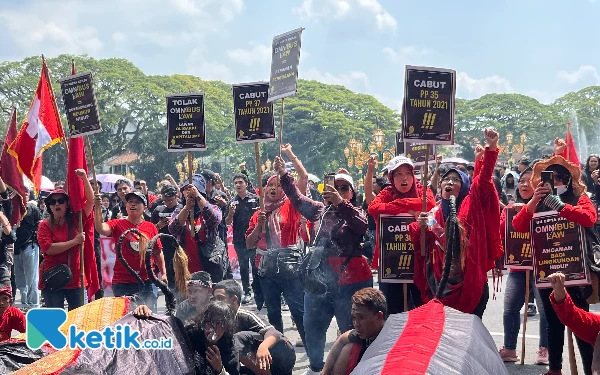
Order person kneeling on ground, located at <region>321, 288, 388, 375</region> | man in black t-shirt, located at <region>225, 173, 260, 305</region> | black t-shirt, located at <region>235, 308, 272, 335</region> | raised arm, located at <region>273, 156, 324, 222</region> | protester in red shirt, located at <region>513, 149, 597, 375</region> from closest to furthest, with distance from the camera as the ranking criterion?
person kneeling on ground, located at <region>321, 288, 388, 375</region>
black t-shirt, located at <region>235, 308, 272, 335</region>
protester in red shirt, located at <region>513, 149, 597, 375</region>
raised arm, located at <region>273, 156, 324, 222</region>
man in black t-shirt, located at <region>225, 173, 260, 305</region>

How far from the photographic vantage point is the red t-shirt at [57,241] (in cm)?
775

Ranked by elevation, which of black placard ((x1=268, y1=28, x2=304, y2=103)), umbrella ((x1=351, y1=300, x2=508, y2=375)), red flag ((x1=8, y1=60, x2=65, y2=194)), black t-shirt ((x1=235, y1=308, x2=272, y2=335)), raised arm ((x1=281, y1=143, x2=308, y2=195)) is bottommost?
black t-shirt ((x1=235, y1=308, x2=272, y2=335))

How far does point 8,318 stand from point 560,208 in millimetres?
4344

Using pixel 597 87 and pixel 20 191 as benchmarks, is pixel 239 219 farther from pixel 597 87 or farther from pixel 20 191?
pixel 597 87

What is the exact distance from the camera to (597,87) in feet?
243

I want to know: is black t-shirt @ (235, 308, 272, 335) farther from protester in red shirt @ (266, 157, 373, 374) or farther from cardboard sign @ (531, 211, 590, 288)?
cardboard sign @ (531, 211, 590, 288)

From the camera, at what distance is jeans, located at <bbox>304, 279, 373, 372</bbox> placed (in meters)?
6.85

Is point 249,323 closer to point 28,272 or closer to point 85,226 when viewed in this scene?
point 85,226

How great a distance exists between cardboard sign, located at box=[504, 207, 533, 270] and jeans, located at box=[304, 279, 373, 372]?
1626 mm

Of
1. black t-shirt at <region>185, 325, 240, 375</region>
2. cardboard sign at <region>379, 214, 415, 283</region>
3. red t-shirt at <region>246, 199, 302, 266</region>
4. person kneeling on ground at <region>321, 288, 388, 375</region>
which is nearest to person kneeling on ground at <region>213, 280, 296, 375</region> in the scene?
black t-shirt at <region>185, 325, 240, 375</region>

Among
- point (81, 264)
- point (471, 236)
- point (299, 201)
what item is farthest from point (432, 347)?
point (81, 264)

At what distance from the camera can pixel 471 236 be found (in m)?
5.74

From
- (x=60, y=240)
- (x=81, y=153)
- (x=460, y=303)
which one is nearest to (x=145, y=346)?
(x=460, y=303)

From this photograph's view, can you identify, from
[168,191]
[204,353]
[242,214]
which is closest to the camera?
[204,353]
